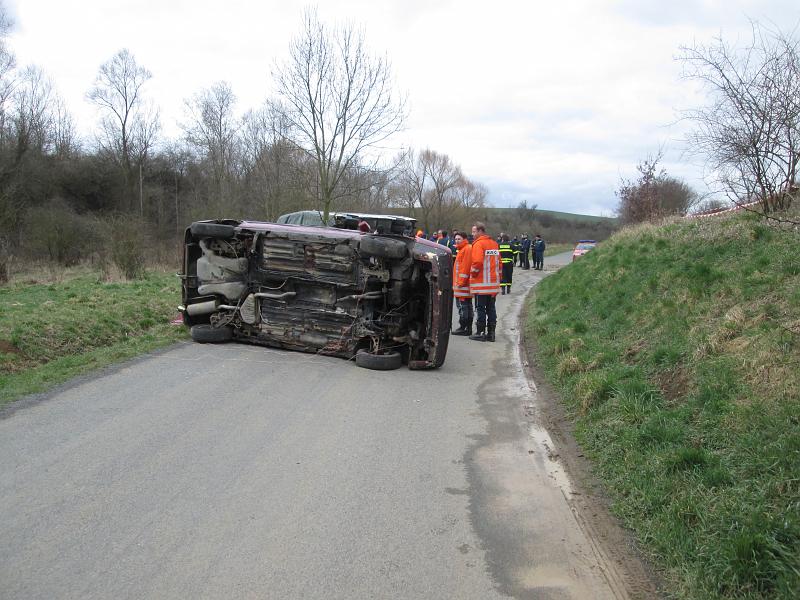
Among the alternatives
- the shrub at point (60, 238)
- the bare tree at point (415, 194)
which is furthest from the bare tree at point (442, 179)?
the shrub at point (60, 238)

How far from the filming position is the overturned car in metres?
9.03

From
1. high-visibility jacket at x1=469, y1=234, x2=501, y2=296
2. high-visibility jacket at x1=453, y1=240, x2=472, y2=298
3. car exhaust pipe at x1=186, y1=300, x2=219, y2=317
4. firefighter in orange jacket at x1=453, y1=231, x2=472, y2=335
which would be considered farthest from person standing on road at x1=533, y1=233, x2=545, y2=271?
car exhaust pipe at x1=186, y1=300, x2=219, y2=317

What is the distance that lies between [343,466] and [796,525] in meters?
3.10

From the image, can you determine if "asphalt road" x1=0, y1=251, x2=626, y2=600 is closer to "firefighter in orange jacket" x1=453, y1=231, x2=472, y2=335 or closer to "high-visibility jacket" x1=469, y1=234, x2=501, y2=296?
"high-visibility jacket" x1=469, y1=234, x2=501, y2=296

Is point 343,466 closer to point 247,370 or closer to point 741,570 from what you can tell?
point 741,570

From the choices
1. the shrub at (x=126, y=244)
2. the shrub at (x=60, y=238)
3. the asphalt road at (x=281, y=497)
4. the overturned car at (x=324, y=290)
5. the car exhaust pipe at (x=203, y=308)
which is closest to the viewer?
the asphalt road at (x=281, y=497)

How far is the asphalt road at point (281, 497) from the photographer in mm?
3521

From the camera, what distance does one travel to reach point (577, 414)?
6.88 meters

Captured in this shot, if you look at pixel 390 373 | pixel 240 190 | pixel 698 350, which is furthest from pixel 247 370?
pixel 240 190

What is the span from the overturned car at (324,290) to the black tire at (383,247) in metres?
0.01

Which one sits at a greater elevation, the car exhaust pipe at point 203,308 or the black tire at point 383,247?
the black tire at point 383,247

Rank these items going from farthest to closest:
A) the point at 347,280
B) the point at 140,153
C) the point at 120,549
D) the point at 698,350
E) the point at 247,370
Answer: the point at 140,153 → the point at 347,280 → the point at 247,370 → the point at 698,350 → the point at 120,549

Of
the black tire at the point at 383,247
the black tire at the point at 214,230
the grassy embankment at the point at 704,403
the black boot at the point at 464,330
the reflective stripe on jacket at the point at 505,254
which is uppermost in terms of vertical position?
the black tire at the point at 214,230

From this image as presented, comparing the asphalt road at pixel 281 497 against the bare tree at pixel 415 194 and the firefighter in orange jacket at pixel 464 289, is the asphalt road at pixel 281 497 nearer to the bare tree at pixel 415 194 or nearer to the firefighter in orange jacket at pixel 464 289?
the firefighter in orange jacket at pixel 464 289
